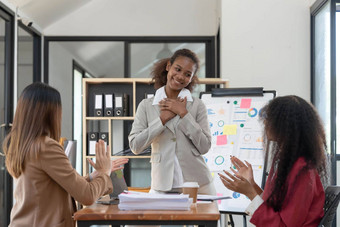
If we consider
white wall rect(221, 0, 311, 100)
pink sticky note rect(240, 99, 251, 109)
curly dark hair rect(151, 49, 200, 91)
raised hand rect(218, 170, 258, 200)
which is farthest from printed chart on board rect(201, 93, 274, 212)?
raised hand rect(218, 170, 258, 200)

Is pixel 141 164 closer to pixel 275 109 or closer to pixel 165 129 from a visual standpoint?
pixel 165 129

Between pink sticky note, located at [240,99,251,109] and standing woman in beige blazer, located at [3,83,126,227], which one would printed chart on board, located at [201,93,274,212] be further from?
standing woman in beige blazer, located at [3,83,126,227]

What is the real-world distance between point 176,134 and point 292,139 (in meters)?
0.96

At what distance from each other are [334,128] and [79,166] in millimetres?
4218

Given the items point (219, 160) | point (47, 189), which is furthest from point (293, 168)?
point (219, 160)

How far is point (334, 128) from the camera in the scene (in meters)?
4.55

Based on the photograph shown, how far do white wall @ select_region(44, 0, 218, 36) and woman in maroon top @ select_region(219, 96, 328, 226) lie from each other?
5.07 metres

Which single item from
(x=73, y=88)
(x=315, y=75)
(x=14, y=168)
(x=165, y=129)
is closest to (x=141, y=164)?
(x=73, y=88)

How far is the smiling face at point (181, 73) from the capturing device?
2.88 m

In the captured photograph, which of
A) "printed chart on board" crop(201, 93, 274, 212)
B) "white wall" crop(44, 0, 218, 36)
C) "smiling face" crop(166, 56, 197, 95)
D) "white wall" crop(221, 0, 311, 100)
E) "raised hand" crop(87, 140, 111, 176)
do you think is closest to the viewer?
"raised hand" crop(87, 140, 111, 176)

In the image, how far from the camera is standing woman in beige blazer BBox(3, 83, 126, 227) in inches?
79.4

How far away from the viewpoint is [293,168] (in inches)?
76.2

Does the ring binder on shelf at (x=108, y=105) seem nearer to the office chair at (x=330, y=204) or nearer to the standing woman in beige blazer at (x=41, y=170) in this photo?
the standing woman in beige blazer at (x=41, y=170)

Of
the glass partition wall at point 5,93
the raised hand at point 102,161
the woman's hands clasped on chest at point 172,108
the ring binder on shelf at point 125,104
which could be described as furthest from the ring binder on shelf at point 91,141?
the raised hand at point 102,161
